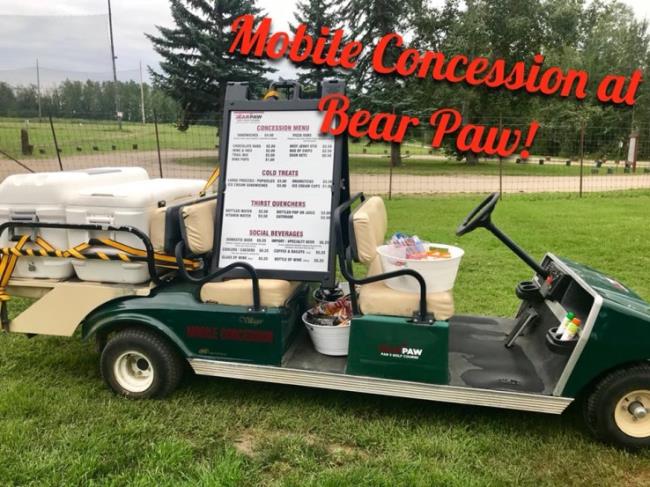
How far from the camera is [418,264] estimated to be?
288 centimetres

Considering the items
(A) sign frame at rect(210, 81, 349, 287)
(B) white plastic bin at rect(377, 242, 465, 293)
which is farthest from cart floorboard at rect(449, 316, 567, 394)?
(A) sign frame at rect(210, 81, 349, 287)

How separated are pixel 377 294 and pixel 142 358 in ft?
5.00

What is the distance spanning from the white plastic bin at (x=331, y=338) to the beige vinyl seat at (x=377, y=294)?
240 millimetres

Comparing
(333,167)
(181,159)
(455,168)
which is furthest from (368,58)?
(333,167)

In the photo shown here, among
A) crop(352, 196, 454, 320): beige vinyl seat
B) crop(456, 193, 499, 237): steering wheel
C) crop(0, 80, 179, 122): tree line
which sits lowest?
crop(352, 196, 454, 320): beige vinyl seat

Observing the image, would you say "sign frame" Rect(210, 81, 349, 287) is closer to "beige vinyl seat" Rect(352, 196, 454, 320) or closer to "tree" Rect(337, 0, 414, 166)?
"beige vinyl seat" Rect(352, 196, 454, 320)

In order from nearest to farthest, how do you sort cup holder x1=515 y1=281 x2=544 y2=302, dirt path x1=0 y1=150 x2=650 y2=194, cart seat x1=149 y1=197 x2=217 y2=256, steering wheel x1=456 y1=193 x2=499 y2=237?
steering wheel x1=456 y1=193 x2=499 y2=237
cart seat x1=149 y1=197 x2=217 y2=256
cup holder x1=515 y1=281 x2=544 y2=302
dirt path x1=0 y1=150 x2=650 y2=194

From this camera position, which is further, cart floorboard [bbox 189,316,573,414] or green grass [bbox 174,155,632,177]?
green grass [bbox 174,155,632,177]

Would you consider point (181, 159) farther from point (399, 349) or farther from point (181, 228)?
point (399, 349)

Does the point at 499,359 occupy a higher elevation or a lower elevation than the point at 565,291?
lower

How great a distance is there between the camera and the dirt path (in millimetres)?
13727

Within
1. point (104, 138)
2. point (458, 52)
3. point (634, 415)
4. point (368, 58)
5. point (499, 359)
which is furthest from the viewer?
point (458, 52)

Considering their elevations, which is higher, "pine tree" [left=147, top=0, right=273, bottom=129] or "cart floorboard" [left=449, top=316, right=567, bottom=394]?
"pine tree" [left=147, top=0, right=273, bottom=129]

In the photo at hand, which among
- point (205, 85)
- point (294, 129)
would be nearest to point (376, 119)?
point (294, 129)
